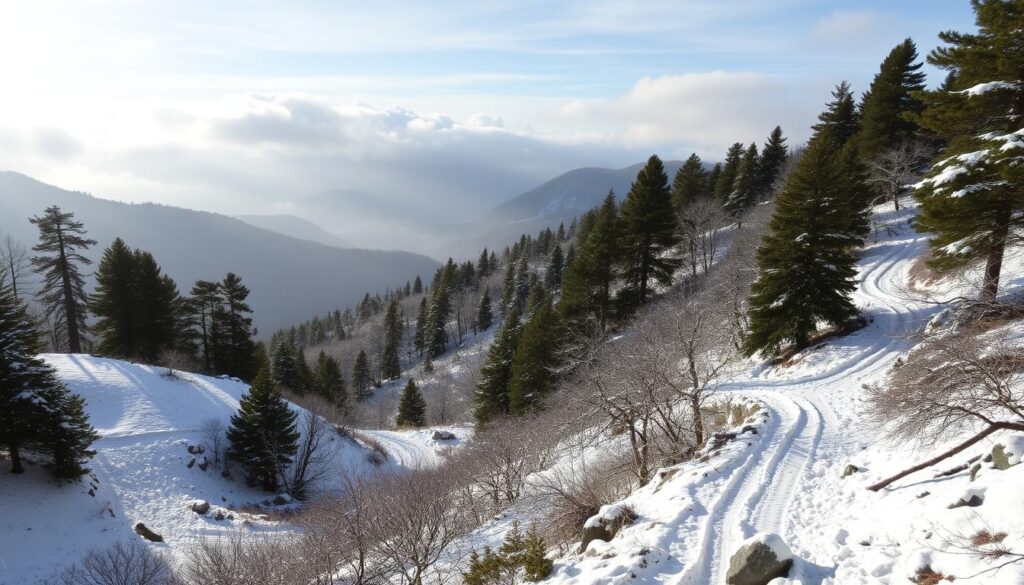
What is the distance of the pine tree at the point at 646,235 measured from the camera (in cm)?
3856

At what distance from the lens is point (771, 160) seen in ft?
197

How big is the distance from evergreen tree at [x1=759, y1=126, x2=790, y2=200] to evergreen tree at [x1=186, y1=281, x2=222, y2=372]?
2387 inches

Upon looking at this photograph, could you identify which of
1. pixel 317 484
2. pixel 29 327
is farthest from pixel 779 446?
pixel 29 327

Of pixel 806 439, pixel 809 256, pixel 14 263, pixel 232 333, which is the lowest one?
pixel 806 439

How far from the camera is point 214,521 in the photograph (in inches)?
905

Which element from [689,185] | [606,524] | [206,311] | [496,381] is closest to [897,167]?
[689,185]

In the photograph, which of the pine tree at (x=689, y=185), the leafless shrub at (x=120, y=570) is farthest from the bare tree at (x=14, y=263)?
the pine tree at (x=689, y=185)

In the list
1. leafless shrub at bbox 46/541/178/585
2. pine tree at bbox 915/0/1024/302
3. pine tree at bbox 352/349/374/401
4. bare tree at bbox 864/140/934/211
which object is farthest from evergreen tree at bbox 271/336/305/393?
bare tree at bbox 864/140/934/211

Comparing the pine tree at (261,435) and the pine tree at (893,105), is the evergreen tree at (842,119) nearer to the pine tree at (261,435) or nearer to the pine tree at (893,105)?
the pine tree at (893,105)

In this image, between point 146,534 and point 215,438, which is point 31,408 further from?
point 215,438

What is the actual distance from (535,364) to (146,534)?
77.1 ft

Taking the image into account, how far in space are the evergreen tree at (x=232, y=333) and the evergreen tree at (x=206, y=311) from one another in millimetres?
309

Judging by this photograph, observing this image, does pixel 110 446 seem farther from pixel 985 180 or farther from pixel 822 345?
pixel 985 180

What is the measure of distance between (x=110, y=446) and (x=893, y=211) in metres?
58.3
